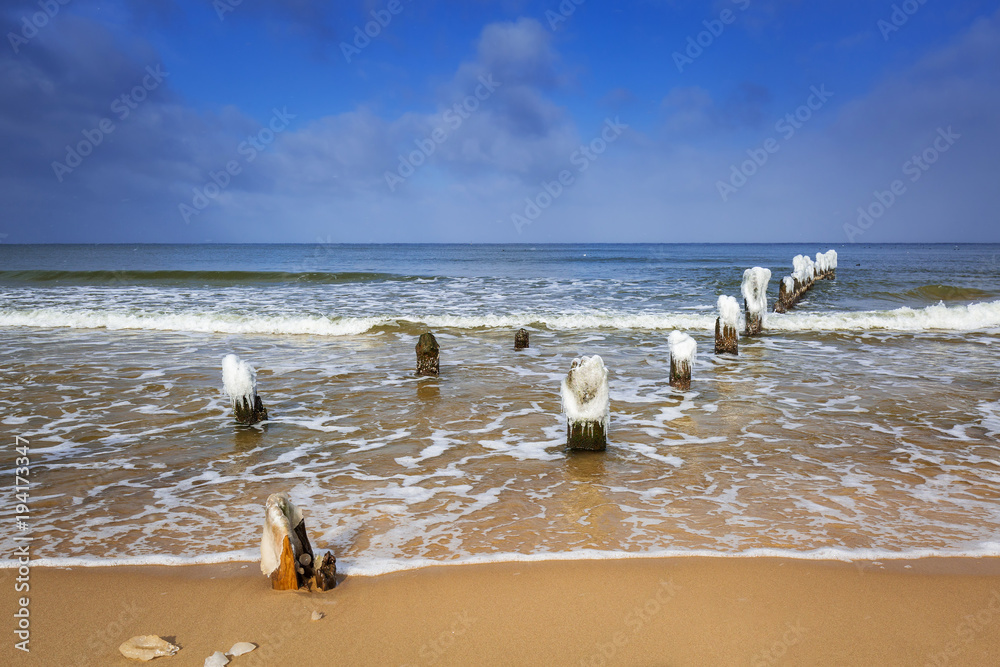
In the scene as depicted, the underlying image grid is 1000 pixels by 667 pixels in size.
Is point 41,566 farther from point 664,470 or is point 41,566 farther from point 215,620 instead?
point 664,470

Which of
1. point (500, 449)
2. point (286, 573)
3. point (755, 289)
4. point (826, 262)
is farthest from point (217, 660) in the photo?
point (826, 262)

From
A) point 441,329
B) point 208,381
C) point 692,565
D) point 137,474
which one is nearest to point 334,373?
point 208,381

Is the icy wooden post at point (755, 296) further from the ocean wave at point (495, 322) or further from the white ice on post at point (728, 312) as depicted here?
the white ice on post at point (728, 312)

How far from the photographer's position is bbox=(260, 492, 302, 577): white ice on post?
3170mm

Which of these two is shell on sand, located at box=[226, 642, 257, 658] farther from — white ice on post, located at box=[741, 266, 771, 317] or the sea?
white ice on post, located at box=[741, 266, 771, 317]

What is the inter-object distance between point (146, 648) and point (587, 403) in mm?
3689

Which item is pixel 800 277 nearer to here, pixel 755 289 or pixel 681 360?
pixel 755 289

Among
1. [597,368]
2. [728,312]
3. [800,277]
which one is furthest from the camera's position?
[800,277]

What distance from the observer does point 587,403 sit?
5492 millimetres

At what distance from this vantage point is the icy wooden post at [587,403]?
17.4 ft

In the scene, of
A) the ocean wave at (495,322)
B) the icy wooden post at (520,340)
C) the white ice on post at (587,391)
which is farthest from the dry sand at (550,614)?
the ocean wave at (495,322)

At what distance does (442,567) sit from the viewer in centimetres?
353

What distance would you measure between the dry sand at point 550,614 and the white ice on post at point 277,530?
0.17 metres

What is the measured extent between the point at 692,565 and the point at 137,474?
175 inches
